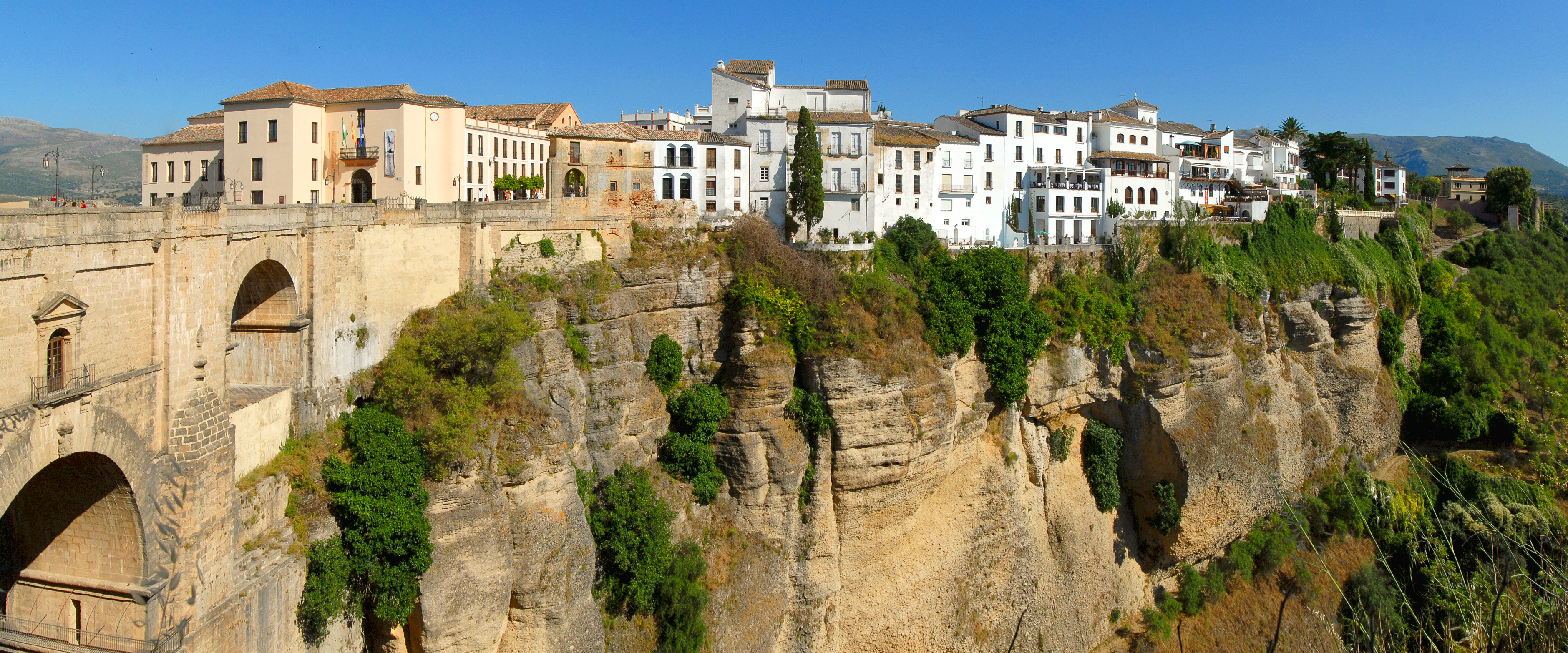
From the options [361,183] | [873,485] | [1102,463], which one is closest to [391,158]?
[361,183]

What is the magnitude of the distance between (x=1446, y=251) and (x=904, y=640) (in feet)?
145

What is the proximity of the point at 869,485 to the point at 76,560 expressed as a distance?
18786mm

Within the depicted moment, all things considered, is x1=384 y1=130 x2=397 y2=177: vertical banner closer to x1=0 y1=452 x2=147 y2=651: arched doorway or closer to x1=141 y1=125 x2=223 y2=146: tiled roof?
x1=141 y1=125 x2=223 y2=146: tiled roof

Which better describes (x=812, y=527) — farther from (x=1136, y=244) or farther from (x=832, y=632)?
(x=1136, y=244)

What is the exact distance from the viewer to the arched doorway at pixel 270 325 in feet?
68.6

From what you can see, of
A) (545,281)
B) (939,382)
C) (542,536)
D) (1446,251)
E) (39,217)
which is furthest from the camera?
(1446,251)

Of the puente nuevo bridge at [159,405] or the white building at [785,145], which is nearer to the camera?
the puente nuevo bridge at [159,405]

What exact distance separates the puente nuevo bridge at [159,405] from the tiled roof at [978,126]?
1177 inches

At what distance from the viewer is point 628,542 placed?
82.4ft

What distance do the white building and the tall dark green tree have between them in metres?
44.6

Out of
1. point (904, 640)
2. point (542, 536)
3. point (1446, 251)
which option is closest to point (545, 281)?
point (542, 536)

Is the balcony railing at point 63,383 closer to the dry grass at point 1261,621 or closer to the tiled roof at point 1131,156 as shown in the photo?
the dry grass at point 1261,621

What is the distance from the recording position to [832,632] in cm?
2975

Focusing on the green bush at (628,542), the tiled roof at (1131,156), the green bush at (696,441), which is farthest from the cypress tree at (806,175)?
the tiled roof at (1131,156)
